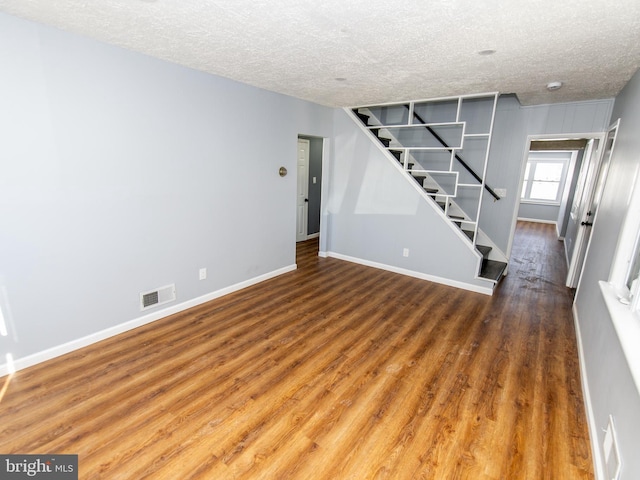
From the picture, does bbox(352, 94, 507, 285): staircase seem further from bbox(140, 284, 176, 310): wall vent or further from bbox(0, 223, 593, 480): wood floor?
bbox(140, 284, 176, 310): wall vent

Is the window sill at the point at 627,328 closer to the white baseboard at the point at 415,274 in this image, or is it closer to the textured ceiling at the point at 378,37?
the textured ceiling at the point at 378,37

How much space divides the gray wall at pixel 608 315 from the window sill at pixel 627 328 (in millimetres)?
116

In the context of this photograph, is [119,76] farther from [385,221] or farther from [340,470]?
[385,221]

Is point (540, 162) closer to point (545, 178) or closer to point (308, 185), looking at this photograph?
point (545, 178)

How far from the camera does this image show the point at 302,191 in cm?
623

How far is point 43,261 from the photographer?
89.7 inches

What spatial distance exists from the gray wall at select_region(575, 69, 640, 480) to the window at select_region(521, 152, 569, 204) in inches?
302

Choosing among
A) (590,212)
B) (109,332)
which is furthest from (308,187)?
(590,212)

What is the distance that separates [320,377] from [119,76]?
2.89m

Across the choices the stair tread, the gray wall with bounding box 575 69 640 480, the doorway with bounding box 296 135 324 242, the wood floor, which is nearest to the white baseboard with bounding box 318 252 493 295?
the stair tread

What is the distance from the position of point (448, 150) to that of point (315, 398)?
3994mm

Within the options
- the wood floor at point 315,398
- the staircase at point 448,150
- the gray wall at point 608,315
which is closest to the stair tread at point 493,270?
the staircase at point 448,150

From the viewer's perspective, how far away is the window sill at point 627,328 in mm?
1306

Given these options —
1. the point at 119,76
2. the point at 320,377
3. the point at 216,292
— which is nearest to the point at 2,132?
the point at 119,76
